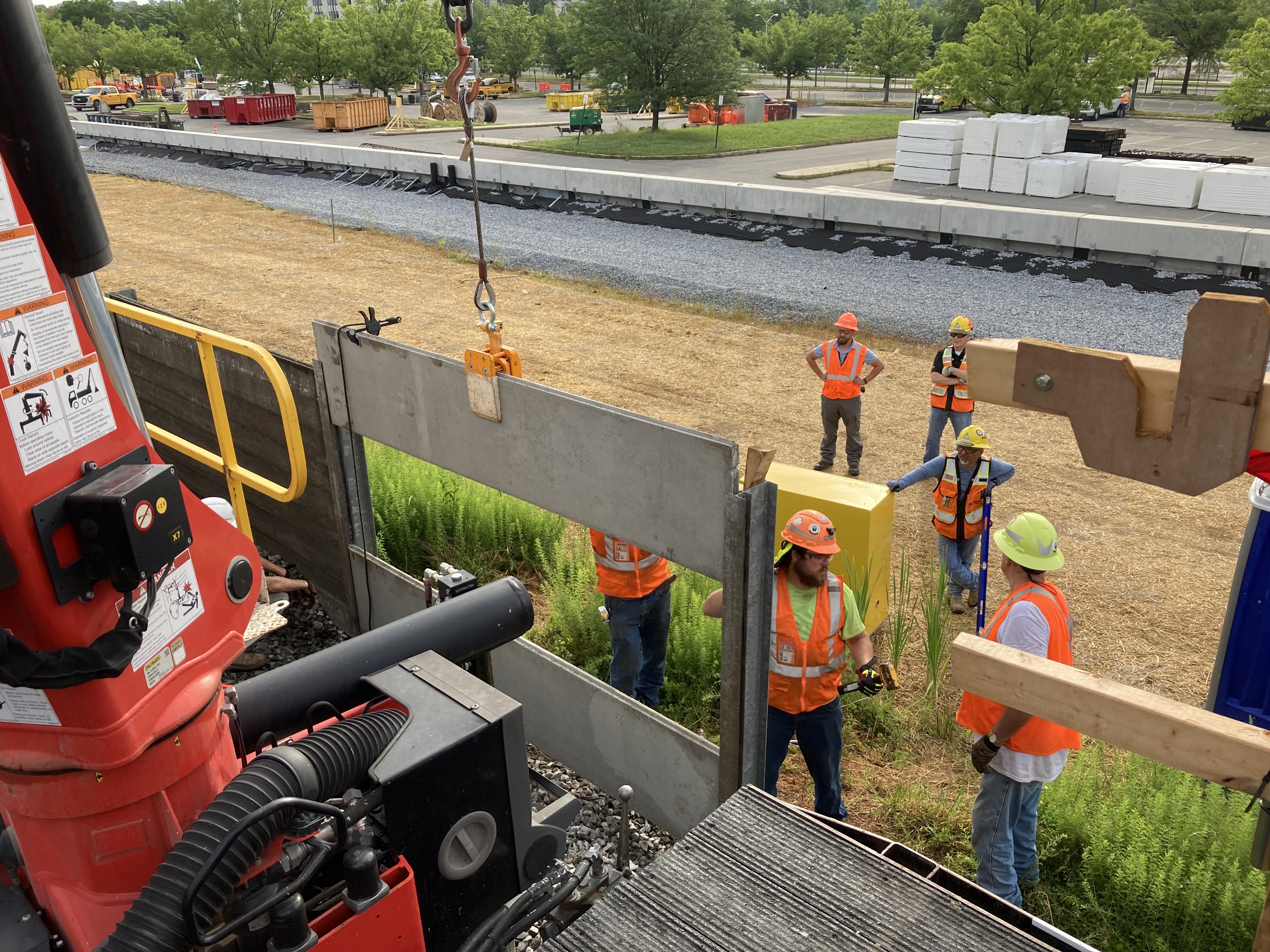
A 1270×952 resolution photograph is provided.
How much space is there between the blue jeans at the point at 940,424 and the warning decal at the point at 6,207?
931 centimetres

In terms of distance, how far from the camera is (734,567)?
438 cm

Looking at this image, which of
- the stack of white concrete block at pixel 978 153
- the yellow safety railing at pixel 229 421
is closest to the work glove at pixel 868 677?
the yellow safety railing at pixel 229 421

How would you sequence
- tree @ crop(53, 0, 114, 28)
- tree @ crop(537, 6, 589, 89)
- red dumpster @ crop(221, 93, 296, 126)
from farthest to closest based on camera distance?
tree @ crop(53, 0, 114, 28), tree @ crop(537, 6, 589, 89), red dumpster @ crop(221, 93, 296, 126)

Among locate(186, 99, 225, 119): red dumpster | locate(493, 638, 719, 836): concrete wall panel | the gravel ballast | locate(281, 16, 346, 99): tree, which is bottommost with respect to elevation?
the gravel ballast

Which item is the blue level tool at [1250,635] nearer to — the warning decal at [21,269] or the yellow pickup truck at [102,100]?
the warning decal at [21,269]

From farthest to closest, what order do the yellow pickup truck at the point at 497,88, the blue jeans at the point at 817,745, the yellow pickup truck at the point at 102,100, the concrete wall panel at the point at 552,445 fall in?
A: the yellow pickup truck at the point at 497,88
the yellow pickup truck at the point at 102,100
the blue jeans at the point at 817,745
the concrete wall panel at the point at 552,445

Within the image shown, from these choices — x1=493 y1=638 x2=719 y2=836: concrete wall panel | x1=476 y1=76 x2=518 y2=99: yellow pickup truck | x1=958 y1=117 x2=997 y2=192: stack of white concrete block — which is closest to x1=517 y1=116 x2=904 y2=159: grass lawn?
x1=958 y1=117 x2=997 y2=192: stack of white concrete block

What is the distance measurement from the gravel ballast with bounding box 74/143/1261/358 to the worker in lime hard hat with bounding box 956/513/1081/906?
859cm

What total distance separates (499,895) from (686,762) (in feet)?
5.49

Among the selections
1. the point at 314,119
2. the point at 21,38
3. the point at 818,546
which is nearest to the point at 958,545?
the point at 818,546

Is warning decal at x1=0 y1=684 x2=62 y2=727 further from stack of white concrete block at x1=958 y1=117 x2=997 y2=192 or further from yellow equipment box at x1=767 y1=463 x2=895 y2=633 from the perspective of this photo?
stack of white concrete block at x1=958 y1=117 x2=997 y2=192

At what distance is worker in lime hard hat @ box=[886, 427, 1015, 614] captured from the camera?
788 centimetres

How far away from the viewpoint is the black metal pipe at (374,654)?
3.75m

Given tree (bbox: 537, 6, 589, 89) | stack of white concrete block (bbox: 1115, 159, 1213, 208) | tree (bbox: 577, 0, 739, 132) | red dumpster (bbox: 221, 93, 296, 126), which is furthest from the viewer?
tree (bbox: 537, 6, 589, 89)
